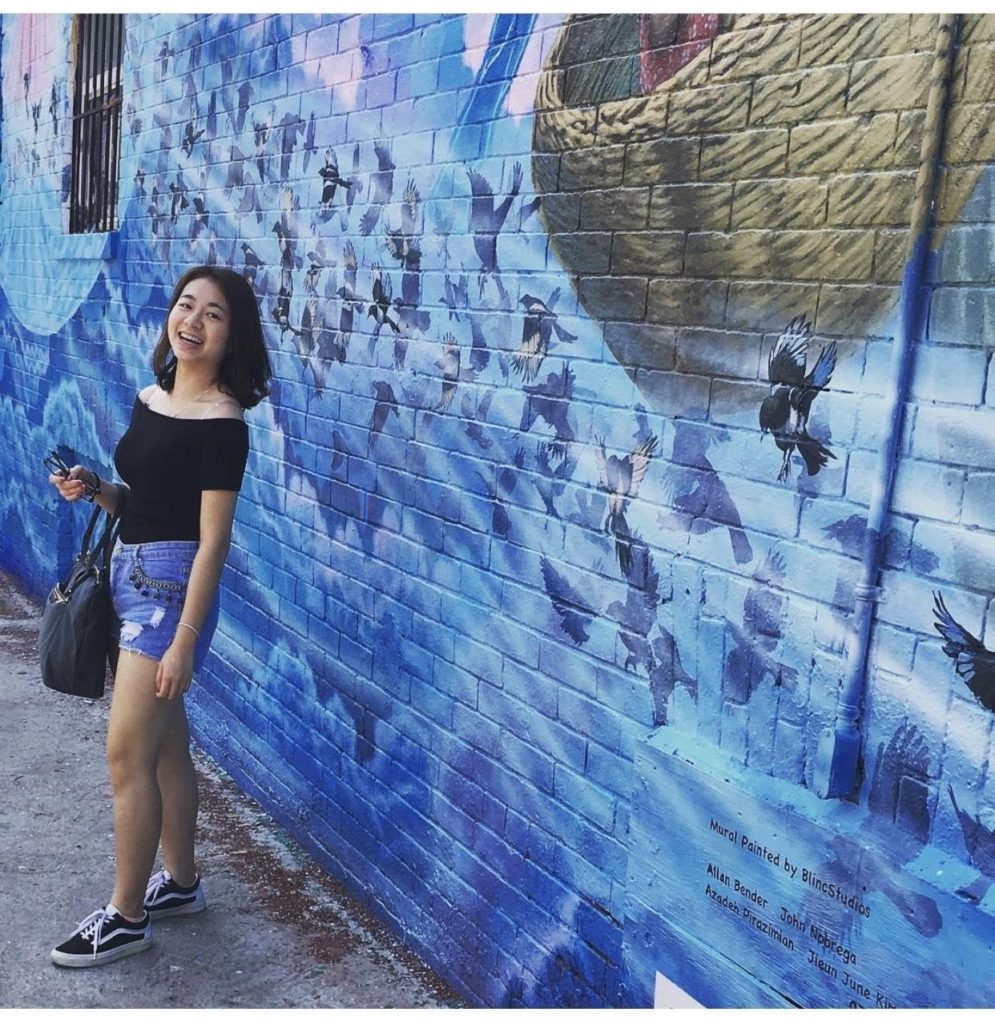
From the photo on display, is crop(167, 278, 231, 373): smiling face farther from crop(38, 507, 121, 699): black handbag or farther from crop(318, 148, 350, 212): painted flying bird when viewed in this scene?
crop(318, 148, 350, 212): painted flying bird

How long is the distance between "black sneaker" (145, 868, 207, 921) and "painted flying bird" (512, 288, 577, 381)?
6.40 feet

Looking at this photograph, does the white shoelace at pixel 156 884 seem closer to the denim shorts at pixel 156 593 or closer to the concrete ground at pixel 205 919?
the concrete ground at pixel 205 919

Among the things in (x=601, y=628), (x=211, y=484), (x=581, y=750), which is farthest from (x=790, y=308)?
(x=211, y=484)

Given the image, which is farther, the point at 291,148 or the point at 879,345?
the point at 291,148

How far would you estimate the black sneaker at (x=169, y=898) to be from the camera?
3.73 metres

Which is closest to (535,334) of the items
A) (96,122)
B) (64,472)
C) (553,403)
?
(553,403)

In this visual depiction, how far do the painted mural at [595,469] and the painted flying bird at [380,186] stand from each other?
0.02 meters

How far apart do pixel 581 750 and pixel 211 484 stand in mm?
1226

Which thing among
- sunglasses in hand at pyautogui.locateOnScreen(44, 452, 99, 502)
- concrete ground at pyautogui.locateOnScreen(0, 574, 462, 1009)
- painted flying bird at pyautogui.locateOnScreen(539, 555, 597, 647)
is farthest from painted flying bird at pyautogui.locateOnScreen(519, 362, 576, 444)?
concrete ground at pyautogui.locateOnScreen(0, 574, 462, 1009)

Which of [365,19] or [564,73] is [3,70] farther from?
[564,73]

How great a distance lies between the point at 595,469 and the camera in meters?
2.81

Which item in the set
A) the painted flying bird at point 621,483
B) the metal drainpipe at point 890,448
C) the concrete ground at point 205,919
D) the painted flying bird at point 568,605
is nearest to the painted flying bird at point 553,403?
the painted flying bird at point 621,483

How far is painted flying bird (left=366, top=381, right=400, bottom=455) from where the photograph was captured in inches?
145

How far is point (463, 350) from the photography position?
130 inches
